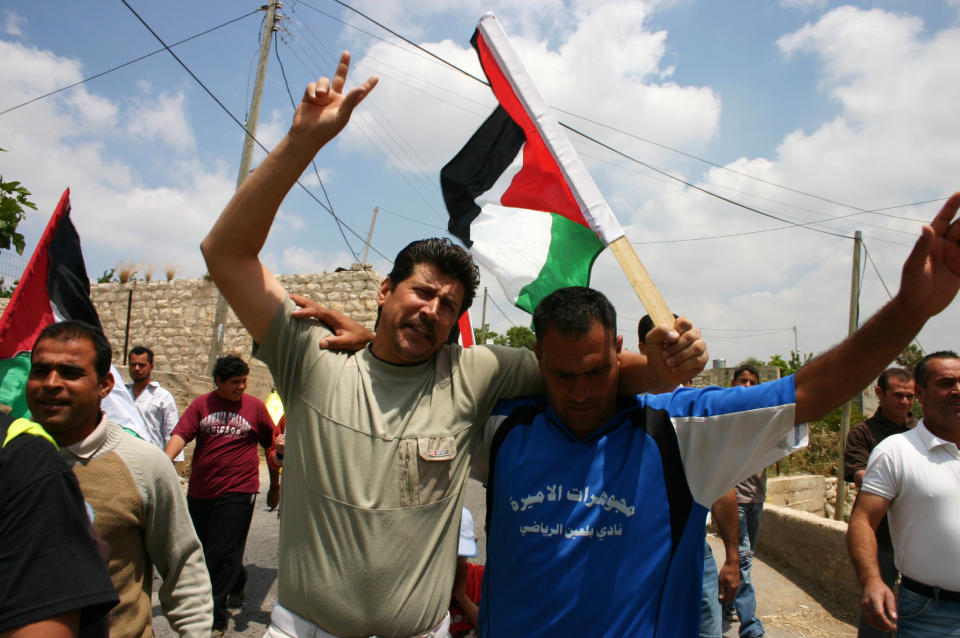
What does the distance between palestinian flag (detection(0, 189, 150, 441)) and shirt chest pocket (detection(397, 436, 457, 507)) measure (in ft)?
6.27

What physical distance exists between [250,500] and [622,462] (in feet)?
13.4

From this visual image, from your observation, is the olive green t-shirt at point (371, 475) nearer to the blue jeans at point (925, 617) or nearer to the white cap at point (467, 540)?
the white cap at point (467, 540)

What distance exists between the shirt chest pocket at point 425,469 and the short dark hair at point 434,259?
52cm

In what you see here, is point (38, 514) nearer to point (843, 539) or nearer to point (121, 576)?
point (121, 576)

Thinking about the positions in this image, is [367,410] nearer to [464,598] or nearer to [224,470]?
[464,598]

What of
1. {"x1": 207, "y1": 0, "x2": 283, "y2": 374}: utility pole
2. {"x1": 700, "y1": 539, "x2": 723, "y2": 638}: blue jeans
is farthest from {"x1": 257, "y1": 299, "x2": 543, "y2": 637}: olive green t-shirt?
{"x1": 207, "y1": 0, "x2": 283, "y2": 374}: utility pole

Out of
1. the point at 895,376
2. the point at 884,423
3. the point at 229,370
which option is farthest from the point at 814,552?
the point at 229,370

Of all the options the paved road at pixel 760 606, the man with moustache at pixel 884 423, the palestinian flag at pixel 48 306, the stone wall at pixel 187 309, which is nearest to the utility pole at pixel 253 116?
the stone wall at pixel 187 309

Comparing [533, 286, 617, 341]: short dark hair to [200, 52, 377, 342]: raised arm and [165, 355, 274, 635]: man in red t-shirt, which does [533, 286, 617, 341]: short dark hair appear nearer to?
[200, 52, 377, 342]: raised arm

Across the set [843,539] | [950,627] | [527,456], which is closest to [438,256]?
[527,456]

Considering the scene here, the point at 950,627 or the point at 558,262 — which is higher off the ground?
the point at 558,262

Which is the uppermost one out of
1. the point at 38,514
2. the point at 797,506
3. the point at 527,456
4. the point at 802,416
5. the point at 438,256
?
the point at 438,256

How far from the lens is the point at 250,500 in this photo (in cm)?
509

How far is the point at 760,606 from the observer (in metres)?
5.65
